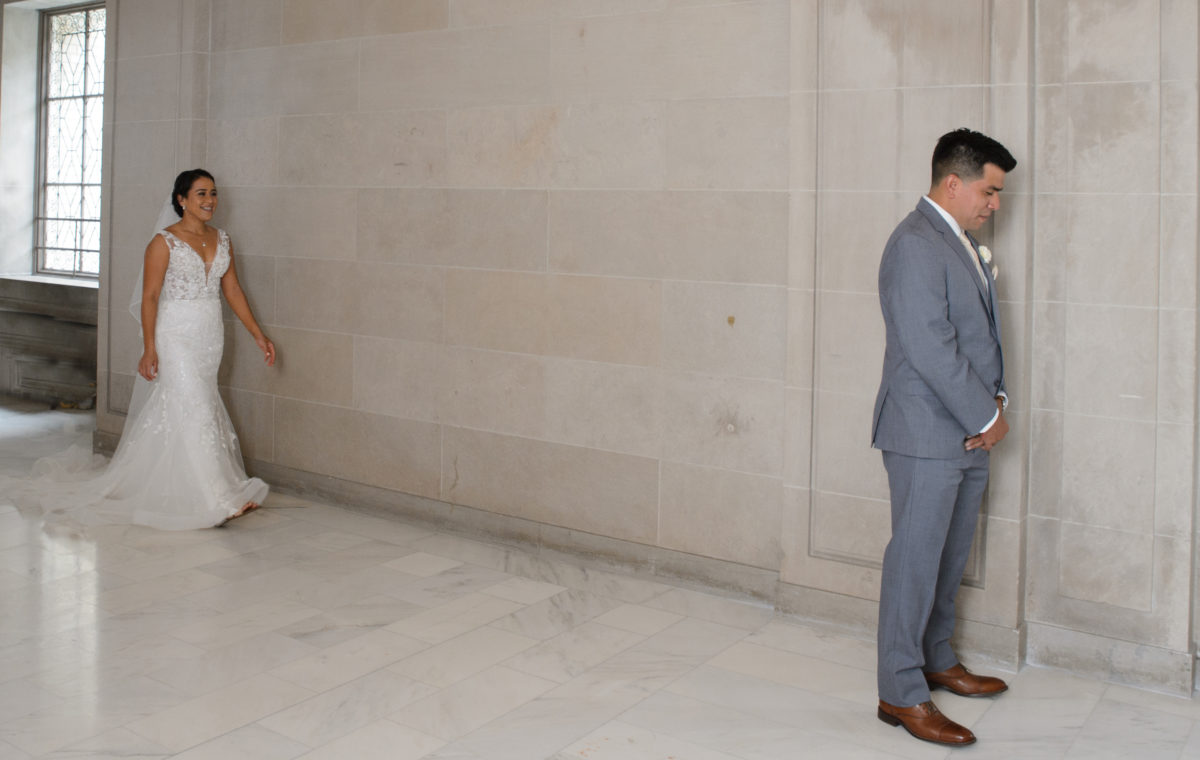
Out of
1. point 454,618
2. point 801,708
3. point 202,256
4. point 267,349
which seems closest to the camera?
point 801,708

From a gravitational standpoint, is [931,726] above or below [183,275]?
below

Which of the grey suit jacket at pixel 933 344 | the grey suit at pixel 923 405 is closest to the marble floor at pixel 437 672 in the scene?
the grey suit at pixel 923 405

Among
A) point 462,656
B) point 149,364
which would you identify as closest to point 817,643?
point 462,656

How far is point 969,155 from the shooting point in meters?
3.68

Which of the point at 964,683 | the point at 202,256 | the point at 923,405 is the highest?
the point at 202,256

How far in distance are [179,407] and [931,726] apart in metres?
4.54

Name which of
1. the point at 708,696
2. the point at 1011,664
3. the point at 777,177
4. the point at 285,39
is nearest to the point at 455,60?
the point at 285,39

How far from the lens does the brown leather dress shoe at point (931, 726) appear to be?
140 inches

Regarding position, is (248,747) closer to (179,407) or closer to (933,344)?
(933,344)

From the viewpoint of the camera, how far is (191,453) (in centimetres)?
624

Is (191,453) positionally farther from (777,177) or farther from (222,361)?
(777,177)

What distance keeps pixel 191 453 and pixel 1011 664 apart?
444 cm

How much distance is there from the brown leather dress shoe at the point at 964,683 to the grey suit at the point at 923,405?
37 centimetres

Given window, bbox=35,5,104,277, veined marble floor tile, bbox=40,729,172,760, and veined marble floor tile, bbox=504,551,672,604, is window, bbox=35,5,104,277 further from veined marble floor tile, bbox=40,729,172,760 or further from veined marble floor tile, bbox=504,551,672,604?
veined marble floor tile, bbox=40,729,172,760
